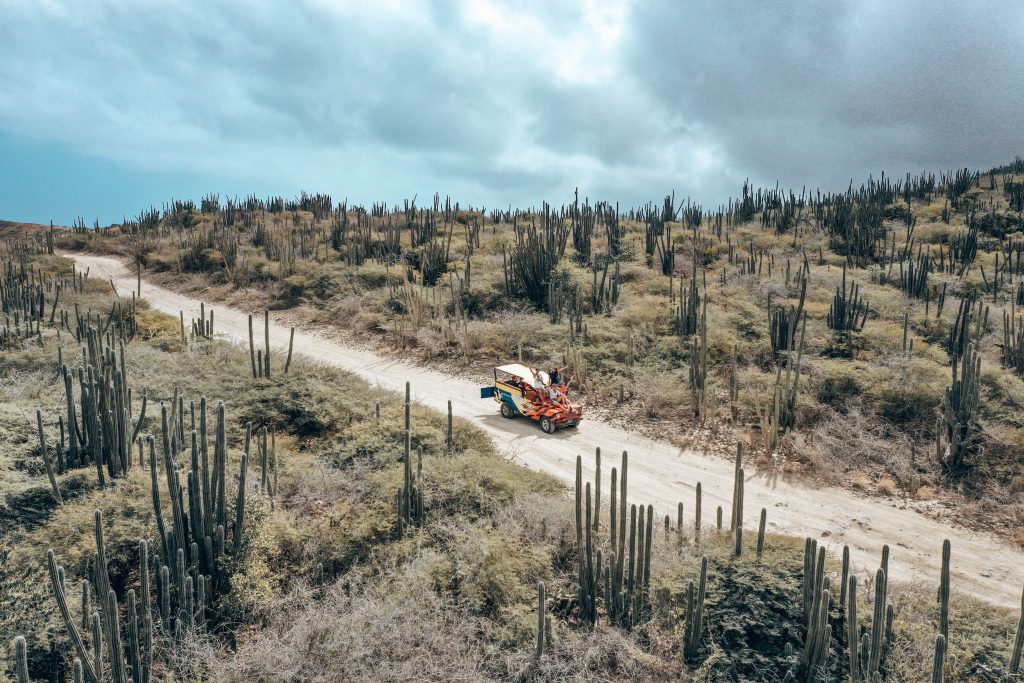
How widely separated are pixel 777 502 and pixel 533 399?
14.8 feet

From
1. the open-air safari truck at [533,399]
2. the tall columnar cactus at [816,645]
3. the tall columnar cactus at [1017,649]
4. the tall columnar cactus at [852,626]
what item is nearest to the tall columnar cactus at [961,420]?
the tall columnar cactus at [1017,649]

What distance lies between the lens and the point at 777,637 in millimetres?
5430

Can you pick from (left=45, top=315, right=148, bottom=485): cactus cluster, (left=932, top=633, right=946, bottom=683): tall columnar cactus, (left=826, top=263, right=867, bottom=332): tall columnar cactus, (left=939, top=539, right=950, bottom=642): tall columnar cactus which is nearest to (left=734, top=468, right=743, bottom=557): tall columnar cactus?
(left=939, top=539, right=950, bottom=642): tall columnar cactus

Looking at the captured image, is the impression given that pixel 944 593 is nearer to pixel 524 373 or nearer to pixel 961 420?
pixel 961 420

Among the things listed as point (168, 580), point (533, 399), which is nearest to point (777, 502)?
point (533, 399)

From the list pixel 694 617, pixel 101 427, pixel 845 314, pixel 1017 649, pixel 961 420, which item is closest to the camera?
pixel 1017 649

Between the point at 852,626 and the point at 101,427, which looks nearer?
the point at 852,626

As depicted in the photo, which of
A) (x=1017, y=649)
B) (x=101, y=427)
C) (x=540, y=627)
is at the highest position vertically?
(x=101, y=427)

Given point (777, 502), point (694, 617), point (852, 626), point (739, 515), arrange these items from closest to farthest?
1. point (852, 626)
2. point (694, 617)
3. point (739, 515)
4. point (777, 502)

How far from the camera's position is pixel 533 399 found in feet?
36.9

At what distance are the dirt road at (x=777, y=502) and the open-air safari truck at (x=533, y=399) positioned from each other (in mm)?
239

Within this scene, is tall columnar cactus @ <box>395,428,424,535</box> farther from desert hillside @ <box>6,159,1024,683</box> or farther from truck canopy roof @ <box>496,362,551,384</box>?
truck canopy roof @ <box>496,362,551,384</box>

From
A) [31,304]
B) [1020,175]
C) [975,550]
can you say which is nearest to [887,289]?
[975,550]

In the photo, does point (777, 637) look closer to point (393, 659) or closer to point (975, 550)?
point (393, 659)
